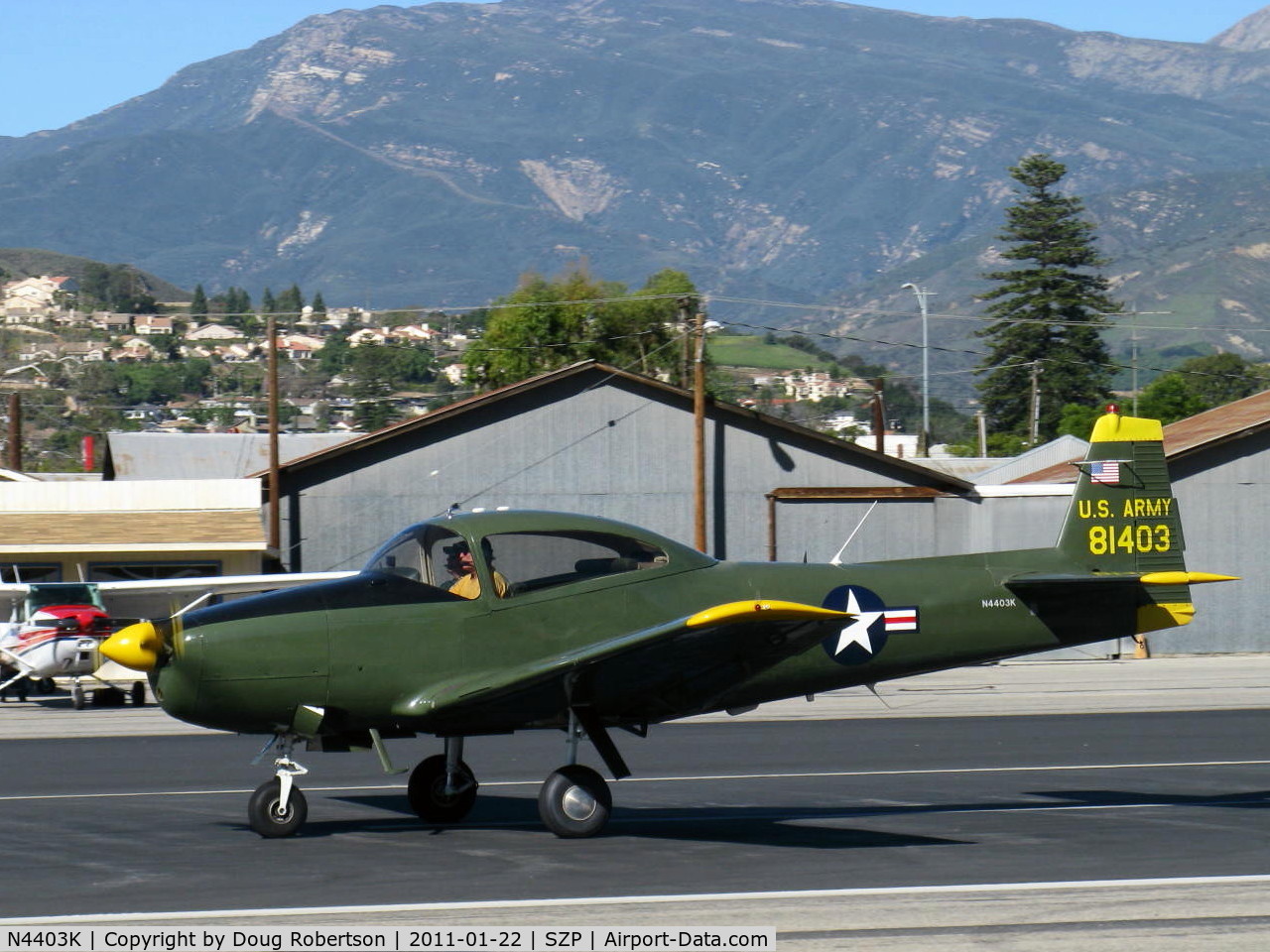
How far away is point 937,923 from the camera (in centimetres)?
802

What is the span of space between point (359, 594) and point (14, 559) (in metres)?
24.7

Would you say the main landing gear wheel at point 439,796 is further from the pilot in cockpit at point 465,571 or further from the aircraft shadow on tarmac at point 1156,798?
the aircraft shadow on tarmac at point 1156,798

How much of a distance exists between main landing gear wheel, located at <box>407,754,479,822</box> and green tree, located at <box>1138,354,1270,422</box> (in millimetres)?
49607

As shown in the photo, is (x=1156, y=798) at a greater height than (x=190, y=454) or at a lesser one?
lesser

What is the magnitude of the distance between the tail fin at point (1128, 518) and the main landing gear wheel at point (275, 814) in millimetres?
6213

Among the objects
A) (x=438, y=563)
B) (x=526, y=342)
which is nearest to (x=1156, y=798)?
(x=438, y=563)

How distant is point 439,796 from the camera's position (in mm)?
11156

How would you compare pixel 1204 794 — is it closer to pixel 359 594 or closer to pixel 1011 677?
pixel 359 594

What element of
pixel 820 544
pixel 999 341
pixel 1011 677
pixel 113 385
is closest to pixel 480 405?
pixel 820 544

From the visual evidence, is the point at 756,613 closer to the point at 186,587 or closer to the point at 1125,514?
the point at 1125,514

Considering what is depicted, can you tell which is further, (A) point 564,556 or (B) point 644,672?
(A) point 564,556

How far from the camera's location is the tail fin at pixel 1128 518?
1228 cm

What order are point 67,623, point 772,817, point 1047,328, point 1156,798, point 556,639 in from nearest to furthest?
1. point 556,639
2. point 772,817
3. point 1156,798
4. point 67,623
5. point 1047,328

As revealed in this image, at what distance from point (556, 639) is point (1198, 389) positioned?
11308 cm
